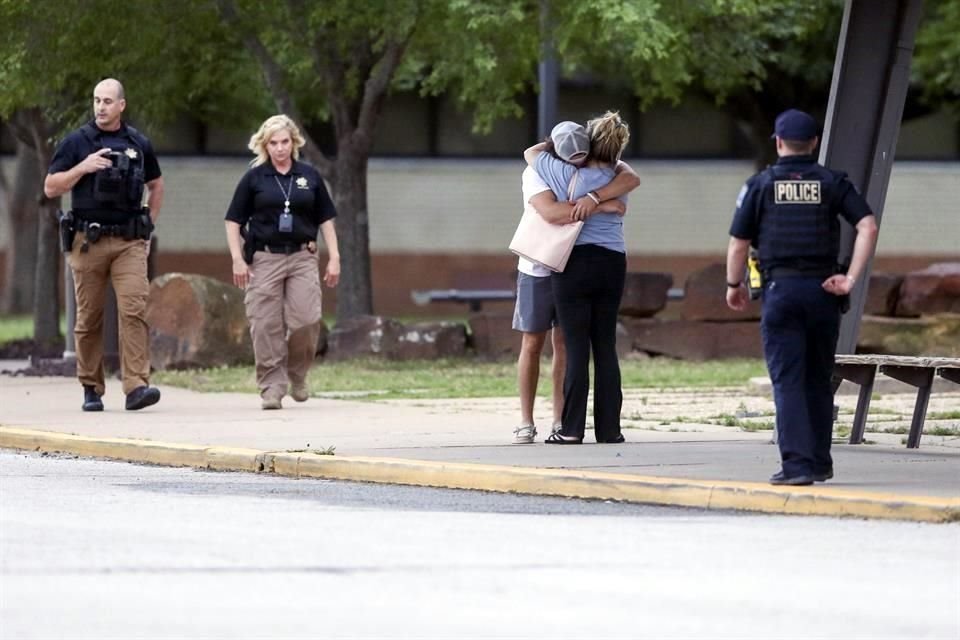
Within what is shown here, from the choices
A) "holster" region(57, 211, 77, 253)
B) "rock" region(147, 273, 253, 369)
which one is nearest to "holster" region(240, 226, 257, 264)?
"holster" region(57, 211, 77, 253)

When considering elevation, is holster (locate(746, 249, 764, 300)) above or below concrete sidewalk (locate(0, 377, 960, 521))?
above

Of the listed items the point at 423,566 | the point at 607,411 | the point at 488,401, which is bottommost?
the point at 488,401

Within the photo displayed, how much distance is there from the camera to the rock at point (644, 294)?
73.1 ft

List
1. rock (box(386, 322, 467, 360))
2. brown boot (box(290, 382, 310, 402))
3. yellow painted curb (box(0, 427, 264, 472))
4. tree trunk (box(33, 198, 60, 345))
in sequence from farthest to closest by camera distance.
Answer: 1. tree trunk (box(33, 198, 60, 345))
2. rock (box(386, 322, 467, 360))
3. brown boot (box(290, 382, 310, 402))
4. yellow painted curb (box(0, 427, 264, 472))

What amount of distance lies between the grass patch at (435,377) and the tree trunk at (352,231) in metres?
Answer: 2.69

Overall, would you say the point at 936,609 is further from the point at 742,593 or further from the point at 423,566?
the point at 423,566

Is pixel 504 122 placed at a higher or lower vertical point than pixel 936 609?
lower

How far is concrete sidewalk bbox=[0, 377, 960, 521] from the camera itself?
32.2 ft

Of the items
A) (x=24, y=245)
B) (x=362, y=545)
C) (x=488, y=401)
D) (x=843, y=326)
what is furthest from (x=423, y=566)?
(x=24, y=245)

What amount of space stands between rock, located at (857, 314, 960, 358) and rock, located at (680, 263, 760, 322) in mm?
2021

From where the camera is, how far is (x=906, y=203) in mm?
40469

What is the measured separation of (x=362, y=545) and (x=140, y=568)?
39.0 inches

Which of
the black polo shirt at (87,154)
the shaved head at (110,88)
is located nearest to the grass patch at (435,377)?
the black polo shirt at (87,154)

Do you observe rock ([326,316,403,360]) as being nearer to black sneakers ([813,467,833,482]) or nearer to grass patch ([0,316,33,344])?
grass patch ([0,316,33,344])
